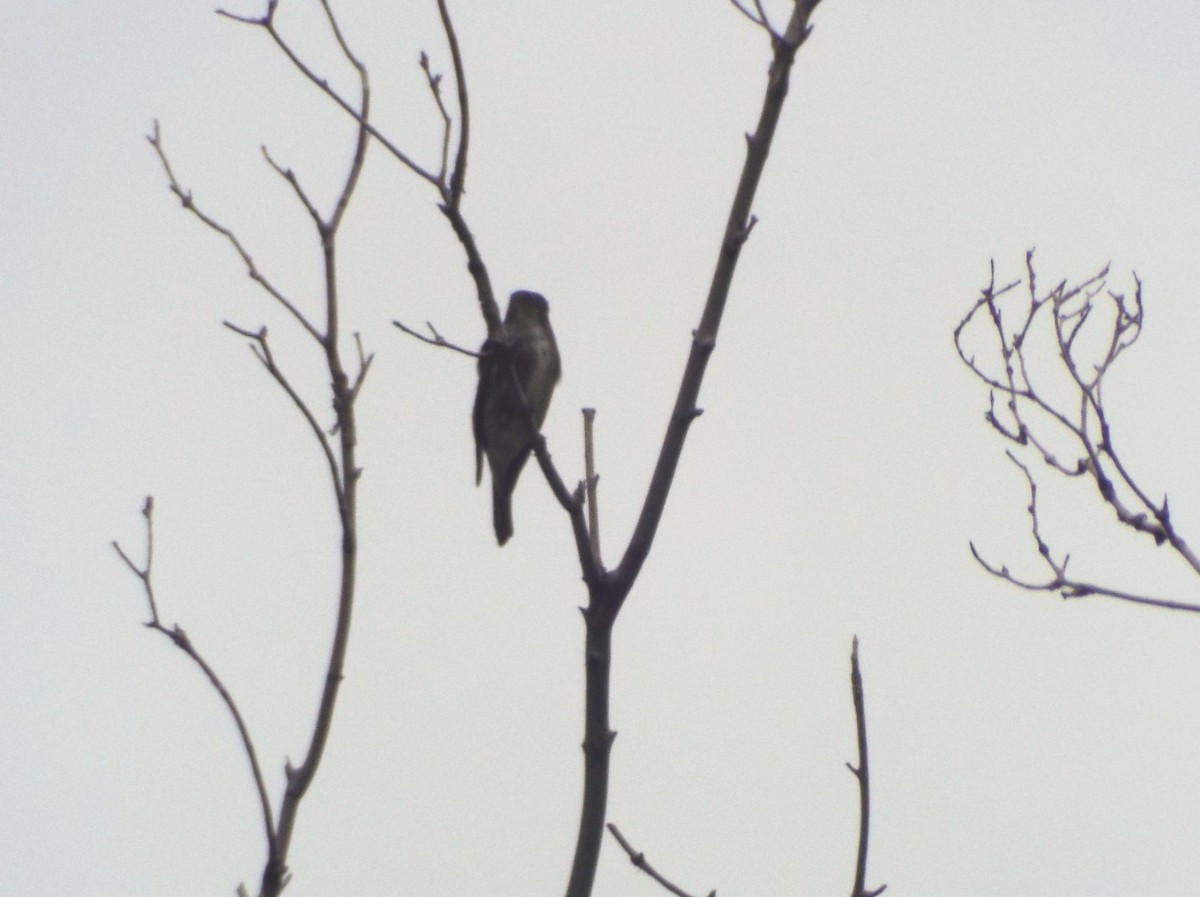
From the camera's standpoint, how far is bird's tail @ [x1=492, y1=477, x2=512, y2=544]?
6.96 metres

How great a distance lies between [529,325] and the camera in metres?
6.65

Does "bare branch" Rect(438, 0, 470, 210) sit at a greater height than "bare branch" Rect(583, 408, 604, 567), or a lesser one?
greater

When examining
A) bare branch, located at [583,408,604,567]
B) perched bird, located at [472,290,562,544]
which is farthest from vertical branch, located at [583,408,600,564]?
perched bird, located at [472,290,562,544]

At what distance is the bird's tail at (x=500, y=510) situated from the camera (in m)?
6.96

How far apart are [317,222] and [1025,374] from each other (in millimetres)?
3057

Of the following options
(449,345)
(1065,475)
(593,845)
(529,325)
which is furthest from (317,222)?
(529,325)

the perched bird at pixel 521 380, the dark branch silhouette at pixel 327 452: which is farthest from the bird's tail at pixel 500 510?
the dark branch silhouette at pixel 327 452

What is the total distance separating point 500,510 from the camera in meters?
7.00

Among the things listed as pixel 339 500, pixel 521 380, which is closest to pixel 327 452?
pixel 339 500

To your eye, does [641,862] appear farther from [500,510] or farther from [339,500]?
[500,510]

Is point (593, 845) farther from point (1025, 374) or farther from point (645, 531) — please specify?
point (1025, 374)

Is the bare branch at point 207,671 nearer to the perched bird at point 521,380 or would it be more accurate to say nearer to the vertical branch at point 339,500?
the vertical branch at point 339,500

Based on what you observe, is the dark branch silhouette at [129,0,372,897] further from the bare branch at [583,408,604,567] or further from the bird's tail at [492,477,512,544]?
the bird's tail at [492,477,512,544]

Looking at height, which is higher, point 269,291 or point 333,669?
point 269,291
